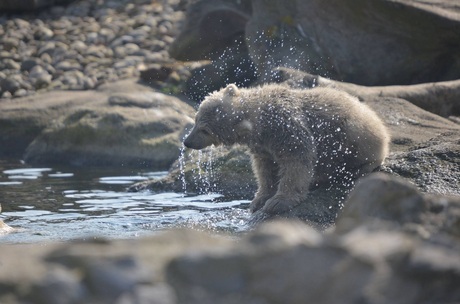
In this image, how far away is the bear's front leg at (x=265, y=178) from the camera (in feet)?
28.7

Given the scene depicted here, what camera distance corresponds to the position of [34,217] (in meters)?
9.16

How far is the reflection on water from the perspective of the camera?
326 inches

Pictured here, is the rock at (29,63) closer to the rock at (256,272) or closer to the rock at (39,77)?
the rock at (39,77)

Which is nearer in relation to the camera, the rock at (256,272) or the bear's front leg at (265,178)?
the rock at (256,272)

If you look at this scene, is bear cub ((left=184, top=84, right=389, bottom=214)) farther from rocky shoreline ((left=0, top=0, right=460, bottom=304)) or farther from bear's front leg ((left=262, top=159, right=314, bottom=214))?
rocky shoreline ((left=0, top=0, right=460, bottom=304))

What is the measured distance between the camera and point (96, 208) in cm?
970

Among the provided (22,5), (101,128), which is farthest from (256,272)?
(22,5)

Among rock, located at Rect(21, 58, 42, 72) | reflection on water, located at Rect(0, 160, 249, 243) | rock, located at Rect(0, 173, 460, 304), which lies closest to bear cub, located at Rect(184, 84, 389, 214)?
reflection on water, located at Rect(0, 160, 249, 243)

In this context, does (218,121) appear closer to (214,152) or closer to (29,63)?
(214,152)

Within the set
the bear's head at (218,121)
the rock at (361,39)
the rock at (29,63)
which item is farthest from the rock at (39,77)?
the bear's head at (218,121)

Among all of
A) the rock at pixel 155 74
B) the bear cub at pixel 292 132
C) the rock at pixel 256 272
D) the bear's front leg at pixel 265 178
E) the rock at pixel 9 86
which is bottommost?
the rock at pixel 9 86

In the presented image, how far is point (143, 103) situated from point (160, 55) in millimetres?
4722

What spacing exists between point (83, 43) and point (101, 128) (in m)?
6.74

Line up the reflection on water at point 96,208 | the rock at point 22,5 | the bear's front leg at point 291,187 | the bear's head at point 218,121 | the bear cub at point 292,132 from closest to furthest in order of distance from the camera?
the bear's front leg at point 291,187 < the reflection on water at point 96,208 < the bear cub at point 292,132 < the bear's head at point 218,121 < the rock at point 22,5
